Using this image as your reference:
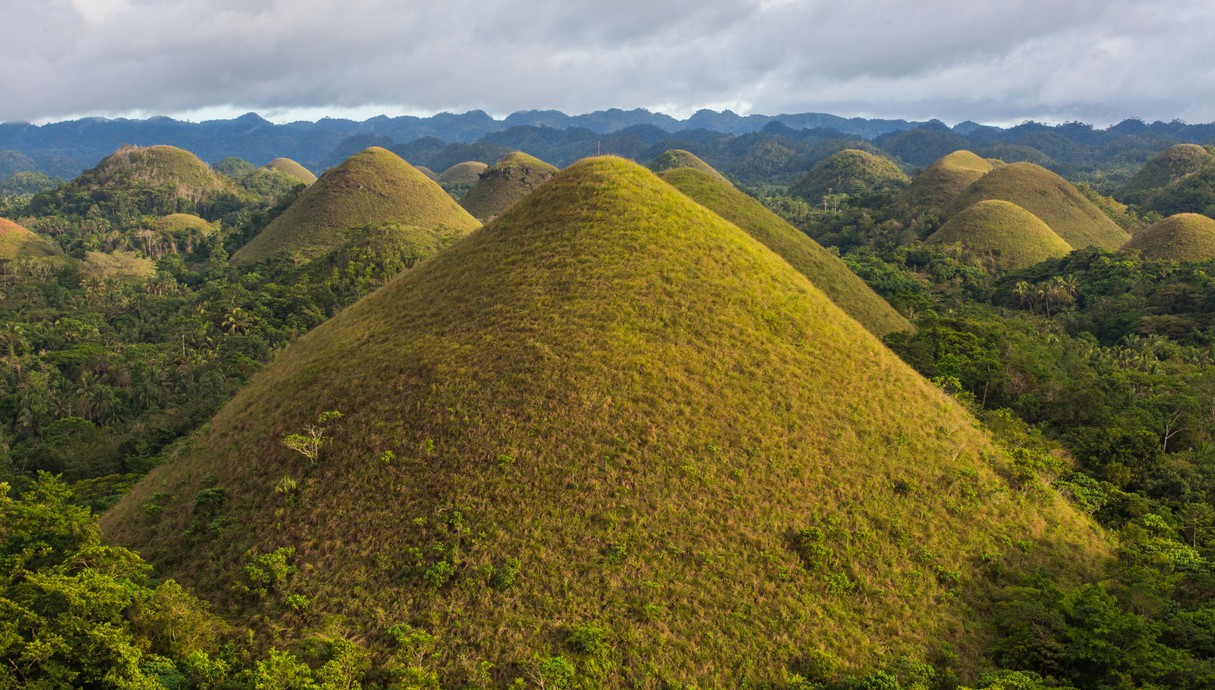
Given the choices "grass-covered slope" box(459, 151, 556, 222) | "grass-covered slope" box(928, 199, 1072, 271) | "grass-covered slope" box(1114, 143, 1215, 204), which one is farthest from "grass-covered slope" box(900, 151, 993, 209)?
"grass-covered slope" box(459, 151, 556, 222)

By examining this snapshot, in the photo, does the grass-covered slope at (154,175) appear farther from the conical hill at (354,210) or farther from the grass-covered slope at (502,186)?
the grass-covered slope at (502,186)

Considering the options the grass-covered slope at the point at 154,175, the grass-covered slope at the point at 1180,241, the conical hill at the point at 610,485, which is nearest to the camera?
the conical hill at the point at 610,485

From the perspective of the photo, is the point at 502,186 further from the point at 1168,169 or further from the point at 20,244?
the point at 1168,169

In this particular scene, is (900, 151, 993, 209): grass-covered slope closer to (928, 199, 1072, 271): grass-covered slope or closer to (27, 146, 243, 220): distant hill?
(928, 199, 1072, 271): grass-covered slope

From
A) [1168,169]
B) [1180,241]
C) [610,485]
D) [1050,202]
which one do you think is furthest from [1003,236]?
[1168,169]

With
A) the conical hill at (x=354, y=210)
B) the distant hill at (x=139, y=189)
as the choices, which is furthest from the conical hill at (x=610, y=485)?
the distant hill at (x=139, y=189)
